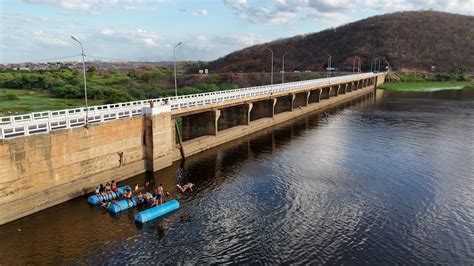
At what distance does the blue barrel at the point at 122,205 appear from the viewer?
32625mm

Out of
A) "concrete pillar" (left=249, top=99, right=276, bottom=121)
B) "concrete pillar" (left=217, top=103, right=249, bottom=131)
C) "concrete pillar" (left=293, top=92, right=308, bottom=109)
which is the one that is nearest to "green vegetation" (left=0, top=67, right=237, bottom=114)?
"concrete pillar" (left=293, top=92, right=308, bottom=109)

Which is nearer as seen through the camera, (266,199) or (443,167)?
(266,199)

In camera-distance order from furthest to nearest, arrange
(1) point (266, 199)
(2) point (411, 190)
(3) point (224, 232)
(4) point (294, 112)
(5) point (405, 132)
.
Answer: (4) point (294, 112), (5) point (405, 132), (2) point (411, 190), (1) point (266, 199), (3) point (224, 232)

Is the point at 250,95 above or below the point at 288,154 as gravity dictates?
above

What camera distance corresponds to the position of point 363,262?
25.3m

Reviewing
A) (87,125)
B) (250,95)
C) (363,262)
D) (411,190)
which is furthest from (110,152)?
(250,95)

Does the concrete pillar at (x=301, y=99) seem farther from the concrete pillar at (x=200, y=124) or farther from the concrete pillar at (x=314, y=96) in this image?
the concrete pillar at (x=200, y=124)

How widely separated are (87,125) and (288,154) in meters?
27.6

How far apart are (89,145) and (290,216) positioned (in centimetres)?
2027

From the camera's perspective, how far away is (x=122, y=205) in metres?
33.2

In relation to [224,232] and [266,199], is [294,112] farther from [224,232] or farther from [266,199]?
[224,232]

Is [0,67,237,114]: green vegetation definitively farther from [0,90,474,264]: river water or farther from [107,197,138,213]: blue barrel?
[107,197,138,213]: blue barrel

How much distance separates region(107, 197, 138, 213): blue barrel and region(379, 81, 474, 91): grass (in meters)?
149

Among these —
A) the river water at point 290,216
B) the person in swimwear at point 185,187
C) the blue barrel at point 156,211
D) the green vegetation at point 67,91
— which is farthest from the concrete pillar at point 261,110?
the blue barrel at point 156,211
